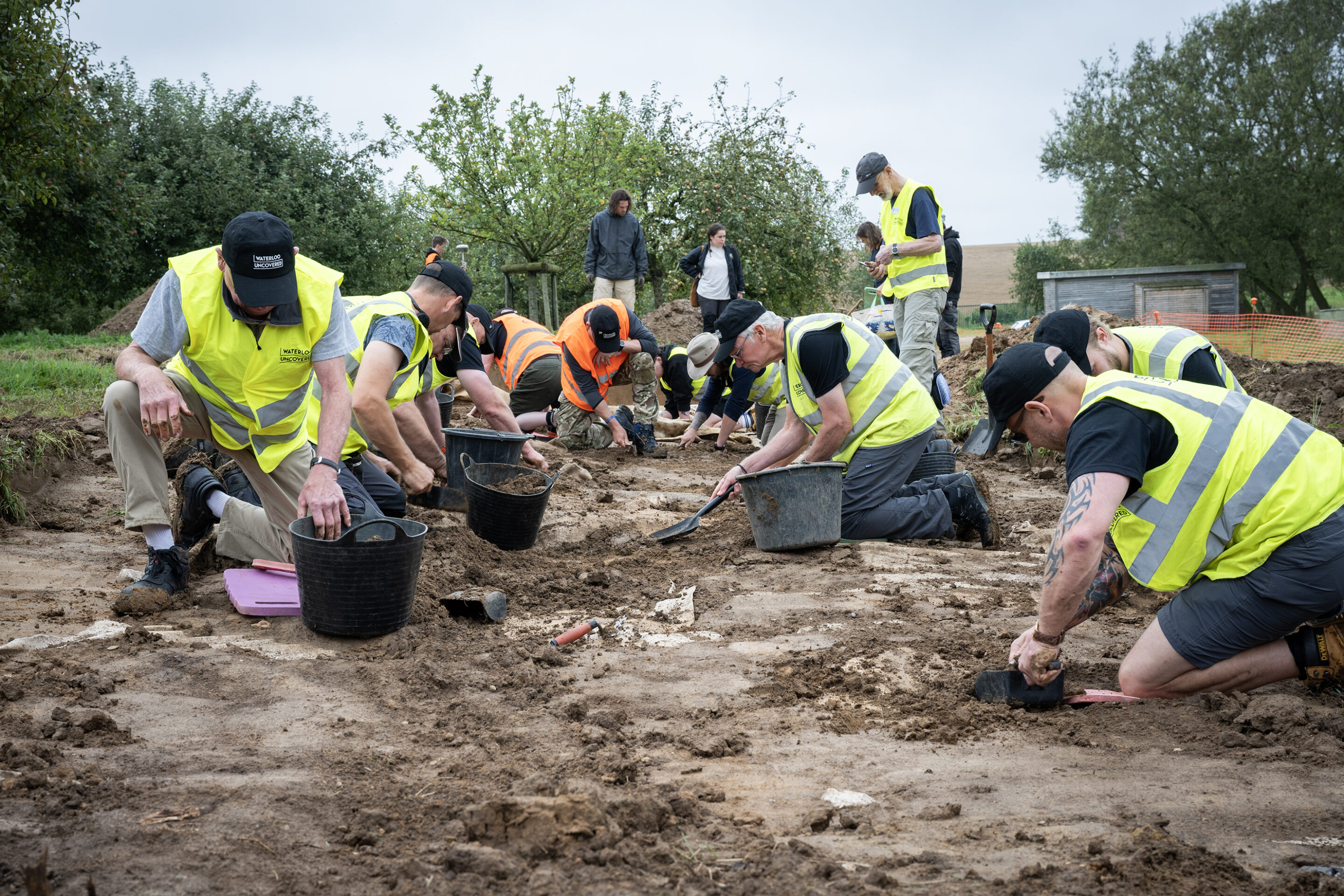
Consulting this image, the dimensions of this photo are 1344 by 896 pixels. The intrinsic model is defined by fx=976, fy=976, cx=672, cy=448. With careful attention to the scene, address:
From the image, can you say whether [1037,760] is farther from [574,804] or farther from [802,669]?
[574,804]

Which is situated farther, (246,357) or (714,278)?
(714,278)

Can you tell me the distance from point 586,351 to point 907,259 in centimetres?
290

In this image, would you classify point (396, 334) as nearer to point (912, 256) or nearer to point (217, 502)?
point (217, 502)

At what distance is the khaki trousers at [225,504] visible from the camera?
3918 mm

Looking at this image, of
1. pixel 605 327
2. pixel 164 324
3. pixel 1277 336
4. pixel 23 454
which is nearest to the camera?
pixel 164 324

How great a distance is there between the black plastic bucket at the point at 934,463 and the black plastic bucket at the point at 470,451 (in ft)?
7.92

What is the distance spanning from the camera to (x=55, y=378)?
29.7ft

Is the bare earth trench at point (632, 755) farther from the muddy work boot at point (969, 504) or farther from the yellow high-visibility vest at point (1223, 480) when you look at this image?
the muddy work boot at point (969, 504)

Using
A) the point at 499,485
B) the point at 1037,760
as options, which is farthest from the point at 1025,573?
the point at 499,485

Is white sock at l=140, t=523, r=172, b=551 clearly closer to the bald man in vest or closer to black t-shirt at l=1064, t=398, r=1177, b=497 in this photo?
black t-shirt at l=1064, t=398, r=1177, b=497

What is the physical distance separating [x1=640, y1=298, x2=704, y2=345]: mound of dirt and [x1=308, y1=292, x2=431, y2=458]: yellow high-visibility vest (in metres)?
11.6

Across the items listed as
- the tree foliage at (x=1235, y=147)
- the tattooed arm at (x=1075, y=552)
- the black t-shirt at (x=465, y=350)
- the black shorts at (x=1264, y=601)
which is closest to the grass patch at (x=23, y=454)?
the black t-shirt at (x=465, y=350)

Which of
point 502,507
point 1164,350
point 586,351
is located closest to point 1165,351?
point 1164,350

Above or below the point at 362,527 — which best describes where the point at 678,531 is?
below
